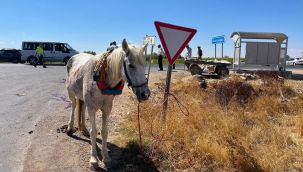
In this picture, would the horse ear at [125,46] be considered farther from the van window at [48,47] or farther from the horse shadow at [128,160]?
the van window at [48,47]

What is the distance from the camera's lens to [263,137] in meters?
6.71

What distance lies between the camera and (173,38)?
643cm

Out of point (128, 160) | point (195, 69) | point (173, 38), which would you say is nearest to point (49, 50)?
point (195, 69)

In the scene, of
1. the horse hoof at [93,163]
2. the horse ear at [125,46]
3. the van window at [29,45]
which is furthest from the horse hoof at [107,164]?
the van window at [29,45]

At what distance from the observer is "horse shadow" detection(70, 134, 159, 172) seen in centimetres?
547

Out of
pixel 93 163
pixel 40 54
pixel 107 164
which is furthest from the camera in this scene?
pixel 40 54

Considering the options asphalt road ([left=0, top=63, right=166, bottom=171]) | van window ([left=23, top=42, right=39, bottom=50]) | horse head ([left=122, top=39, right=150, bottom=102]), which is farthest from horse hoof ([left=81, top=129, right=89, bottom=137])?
van window ([left=23, top=42, right=39, bottom=50])

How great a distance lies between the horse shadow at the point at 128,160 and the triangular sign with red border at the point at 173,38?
165cm

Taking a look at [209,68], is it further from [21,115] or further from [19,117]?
[19,117]

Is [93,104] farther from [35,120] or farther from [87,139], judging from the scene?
[35,120]

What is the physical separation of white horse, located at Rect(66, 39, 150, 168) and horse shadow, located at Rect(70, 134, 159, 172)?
A: 0.62 ft

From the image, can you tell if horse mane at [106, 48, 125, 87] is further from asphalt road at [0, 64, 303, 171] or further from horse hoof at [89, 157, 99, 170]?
asphalt road at [0, 64, 303, 171]

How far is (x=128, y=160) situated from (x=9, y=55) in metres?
42.8

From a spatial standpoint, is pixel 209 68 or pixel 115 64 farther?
pixel 209 68
